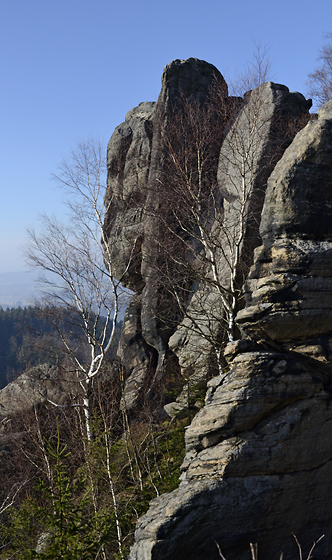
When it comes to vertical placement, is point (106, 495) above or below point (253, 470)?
below

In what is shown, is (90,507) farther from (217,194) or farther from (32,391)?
(217,194)

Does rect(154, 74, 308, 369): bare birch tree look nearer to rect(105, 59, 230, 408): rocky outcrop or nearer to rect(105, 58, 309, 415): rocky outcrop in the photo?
rect(105, 58, 309, 415): rocky outcrop

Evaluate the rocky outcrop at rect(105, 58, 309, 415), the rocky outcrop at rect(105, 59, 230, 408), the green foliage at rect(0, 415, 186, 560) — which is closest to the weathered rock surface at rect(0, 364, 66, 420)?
the rocky outcrop at rect(105, 58, 309, 415)

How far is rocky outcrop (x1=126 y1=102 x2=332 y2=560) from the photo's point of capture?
7.45 m

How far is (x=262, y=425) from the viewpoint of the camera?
8125mm

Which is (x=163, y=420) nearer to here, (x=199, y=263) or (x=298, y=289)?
(x=199, y=263)

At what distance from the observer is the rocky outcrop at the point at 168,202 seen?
54.5 feet

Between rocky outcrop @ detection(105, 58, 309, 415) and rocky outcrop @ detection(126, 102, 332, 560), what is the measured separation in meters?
5.99

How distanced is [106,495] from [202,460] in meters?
5.38

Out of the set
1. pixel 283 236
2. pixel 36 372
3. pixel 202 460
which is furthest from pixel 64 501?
pixel 36 372

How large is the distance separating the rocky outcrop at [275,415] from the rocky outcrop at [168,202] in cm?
599

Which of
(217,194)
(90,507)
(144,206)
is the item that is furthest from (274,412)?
(144,206)

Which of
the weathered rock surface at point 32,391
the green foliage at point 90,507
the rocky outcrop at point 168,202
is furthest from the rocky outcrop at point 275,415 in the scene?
the weathered rock surface at point 32,391

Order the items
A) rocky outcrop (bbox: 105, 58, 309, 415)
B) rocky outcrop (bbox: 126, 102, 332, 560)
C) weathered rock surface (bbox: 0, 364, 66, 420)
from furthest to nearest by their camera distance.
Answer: weathered rock surface (bbox: 0, 364, 66, 420)
rocky outcrop (bbox: 105, 58, 309, 415)
rocky outcrop (bbox: 126, 102, 332, 560)
